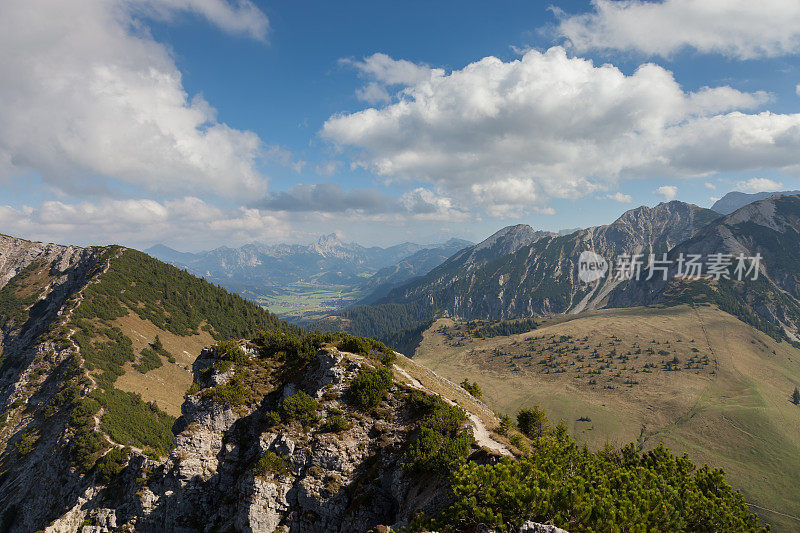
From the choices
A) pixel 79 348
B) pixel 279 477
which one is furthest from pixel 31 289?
pixel 279 477

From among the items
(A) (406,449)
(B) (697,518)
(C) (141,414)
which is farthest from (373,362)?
(C) (141,414)

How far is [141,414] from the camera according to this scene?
8550 centimetres

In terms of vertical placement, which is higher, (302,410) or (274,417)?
(302,410)

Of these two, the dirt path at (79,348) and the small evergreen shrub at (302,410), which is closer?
the small evergreen shrub at (302,410)

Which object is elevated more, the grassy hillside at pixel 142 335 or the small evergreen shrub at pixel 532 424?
the small evergreen shrub at pixel 532 424

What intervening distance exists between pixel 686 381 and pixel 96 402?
819ft

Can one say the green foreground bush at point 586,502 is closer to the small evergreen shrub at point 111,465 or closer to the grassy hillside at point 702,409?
the small evergreen shrub at point 111,465

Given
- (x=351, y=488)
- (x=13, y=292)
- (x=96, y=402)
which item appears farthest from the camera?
(x=13, y=292)

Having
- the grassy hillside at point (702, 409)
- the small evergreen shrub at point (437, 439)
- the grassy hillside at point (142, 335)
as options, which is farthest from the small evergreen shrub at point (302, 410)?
the grassy hillside at point (702, 409)

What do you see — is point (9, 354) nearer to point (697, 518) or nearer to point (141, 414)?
point (141, 414)

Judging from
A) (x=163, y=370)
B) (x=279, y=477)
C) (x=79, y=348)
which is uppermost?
(x=279, y=477)

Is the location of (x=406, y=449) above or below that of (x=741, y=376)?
above

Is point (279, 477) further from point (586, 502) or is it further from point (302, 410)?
point (586, 502)

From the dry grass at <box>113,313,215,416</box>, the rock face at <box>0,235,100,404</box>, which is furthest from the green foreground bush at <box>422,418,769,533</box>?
the rock face at <box>0,235,100,404</box>
